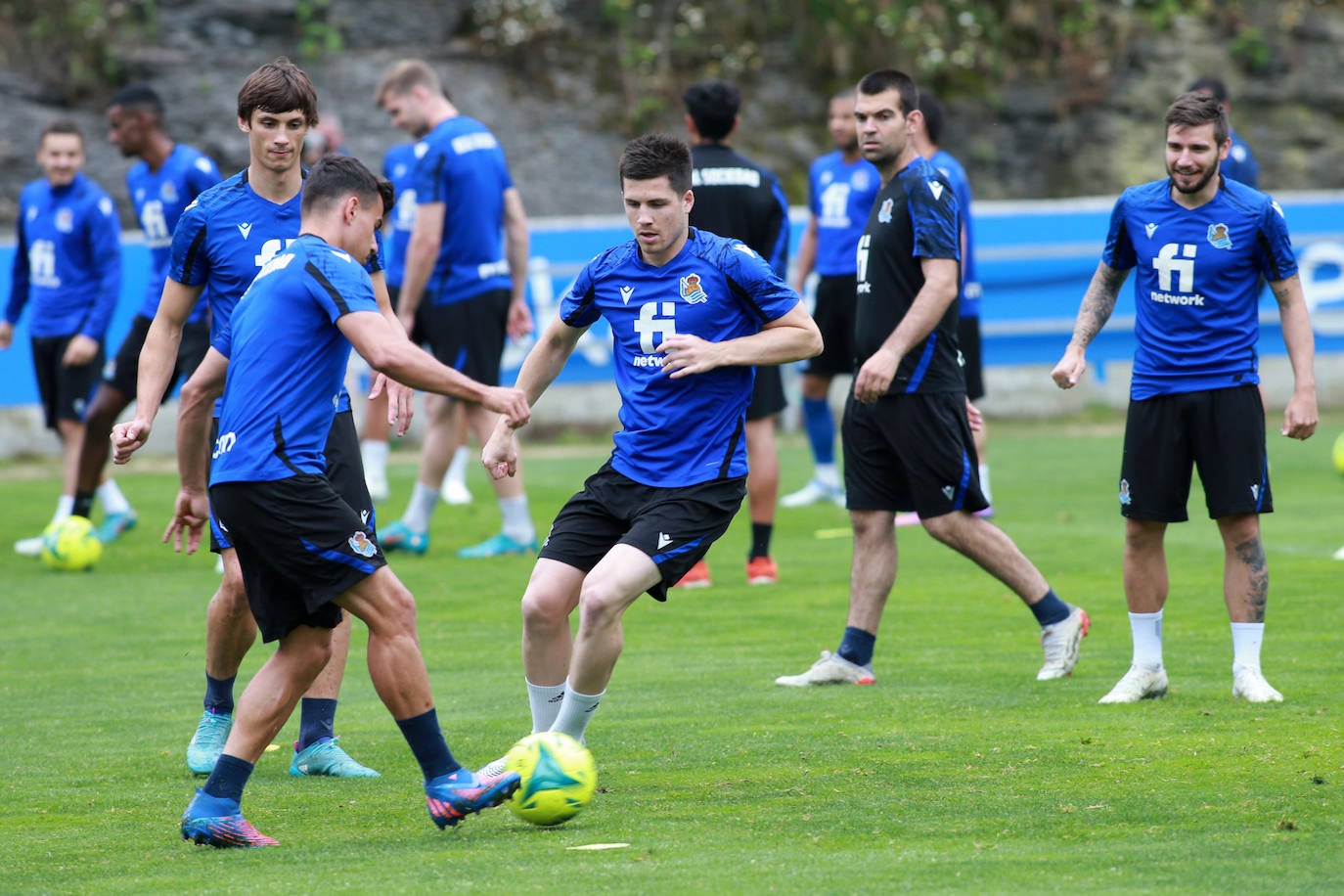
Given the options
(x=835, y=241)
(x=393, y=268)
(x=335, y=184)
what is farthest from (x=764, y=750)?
(x=393, y=268)

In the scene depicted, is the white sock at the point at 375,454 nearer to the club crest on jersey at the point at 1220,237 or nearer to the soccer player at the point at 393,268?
the soccer player at the point at 393,268

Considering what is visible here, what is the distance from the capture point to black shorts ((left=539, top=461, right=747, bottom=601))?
18.3 ft

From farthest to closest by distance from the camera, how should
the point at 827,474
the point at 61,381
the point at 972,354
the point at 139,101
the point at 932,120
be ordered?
1. the point at 827,474
2. the point at 61,381
3. the point at 972,354
4. the point at 932,120
5. the point at 139,101

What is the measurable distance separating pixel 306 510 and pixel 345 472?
0.87 meters

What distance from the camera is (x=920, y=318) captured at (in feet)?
22.9

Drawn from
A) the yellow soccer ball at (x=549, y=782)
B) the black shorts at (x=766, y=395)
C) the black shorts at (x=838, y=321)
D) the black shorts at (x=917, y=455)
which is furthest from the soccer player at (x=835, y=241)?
the yellow soccer ball at (x=549, y=782)

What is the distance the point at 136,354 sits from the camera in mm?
10906

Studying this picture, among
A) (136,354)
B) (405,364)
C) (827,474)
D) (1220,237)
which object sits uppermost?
(1220,237)

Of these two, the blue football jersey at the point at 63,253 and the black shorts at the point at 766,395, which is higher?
the blue football jersey at the point at 63,253

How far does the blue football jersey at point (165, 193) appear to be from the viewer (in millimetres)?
9727

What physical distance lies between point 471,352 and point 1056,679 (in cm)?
492

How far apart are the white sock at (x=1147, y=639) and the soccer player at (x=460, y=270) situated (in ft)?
16.0

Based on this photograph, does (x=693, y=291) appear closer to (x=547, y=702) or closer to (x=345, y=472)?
(x=345, y=472)

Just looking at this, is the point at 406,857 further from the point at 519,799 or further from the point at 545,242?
the point at 545,242
